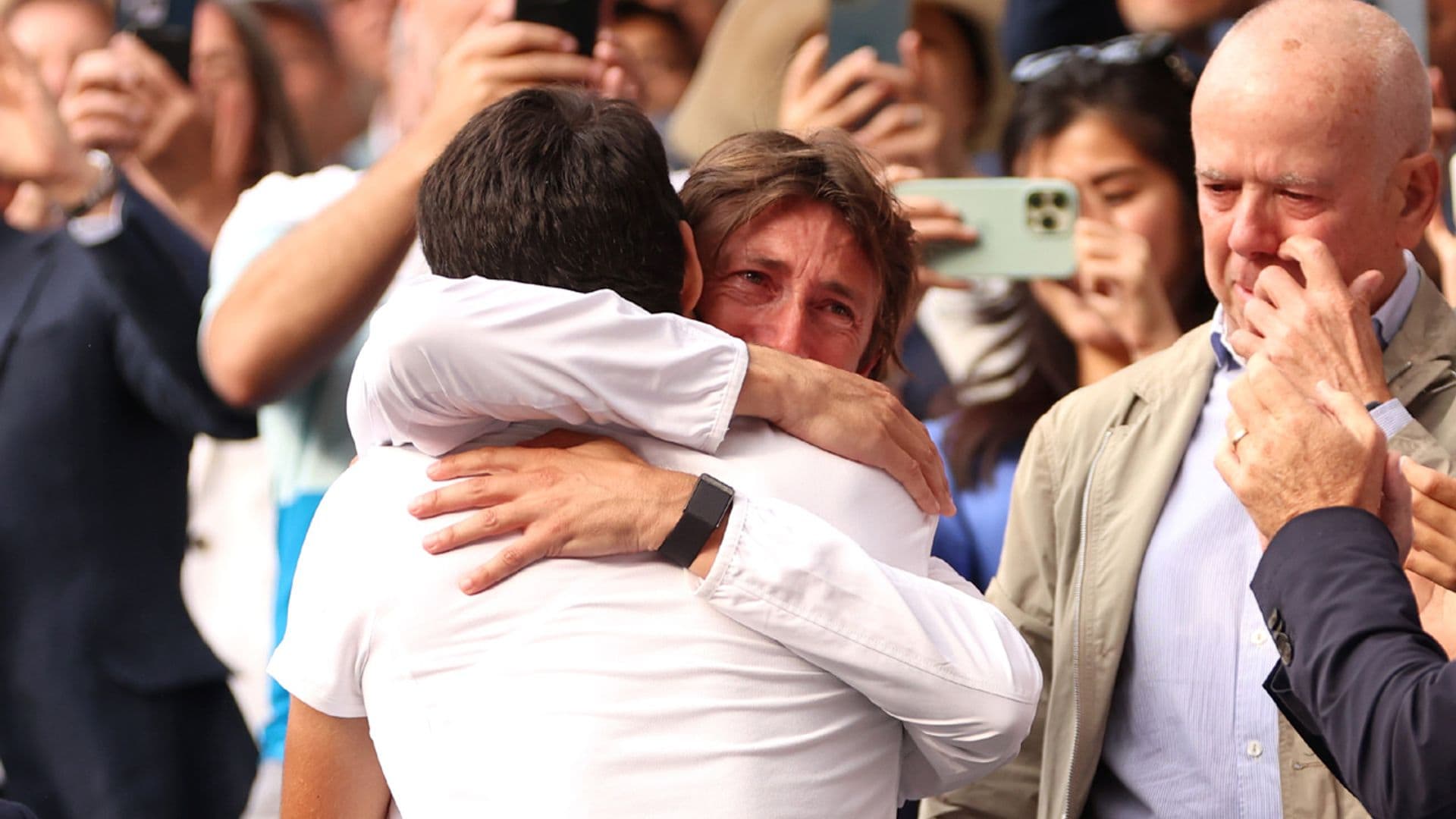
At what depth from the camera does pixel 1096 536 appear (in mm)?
1935

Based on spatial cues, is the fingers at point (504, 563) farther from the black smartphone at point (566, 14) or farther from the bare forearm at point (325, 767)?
the black smartphone at point (566, 14)

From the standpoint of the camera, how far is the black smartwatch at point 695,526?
1.33 metres

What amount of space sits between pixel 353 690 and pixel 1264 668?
0.97 metres

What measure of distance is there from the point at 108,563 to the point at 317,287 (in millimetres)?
859

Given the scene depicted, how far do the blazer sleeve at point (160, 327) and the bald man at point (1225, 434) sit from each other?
4.84 feet

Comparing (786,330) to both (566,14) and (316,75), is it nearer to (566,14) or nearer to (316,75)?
(566,14)

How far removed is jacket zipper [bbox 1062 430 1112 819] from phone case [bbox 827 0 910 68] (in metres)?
1.22

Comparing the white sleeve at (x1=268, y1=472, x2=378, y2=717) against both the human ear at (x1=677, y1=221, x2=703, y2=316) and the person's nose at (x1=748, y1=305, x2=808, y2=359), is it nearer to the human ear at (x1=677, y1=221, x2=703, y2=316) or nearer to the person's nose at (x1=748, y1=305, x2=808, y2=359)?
the human ear at (x1=677, y1=221, x2=703, y2=316)

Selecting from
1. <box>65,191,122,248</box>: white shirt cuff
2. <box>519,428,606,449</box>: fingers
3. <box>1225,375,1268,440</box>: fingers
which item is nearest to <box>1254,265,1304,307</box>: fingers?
<box>1225,375,1268,440</box>: fingers

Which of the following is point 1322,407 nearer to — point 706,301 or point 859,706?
point 859,706

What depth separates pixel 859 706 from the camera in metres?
1.39

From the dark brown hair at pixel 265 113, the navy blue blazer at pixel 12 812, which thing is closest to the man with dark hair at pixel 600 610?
the navy blue blazer at pixel 12 812

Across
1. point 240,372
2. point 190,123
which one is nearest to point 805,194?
point 240,372

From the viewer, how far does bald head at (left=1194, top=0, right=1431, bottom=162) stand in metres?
1.81
